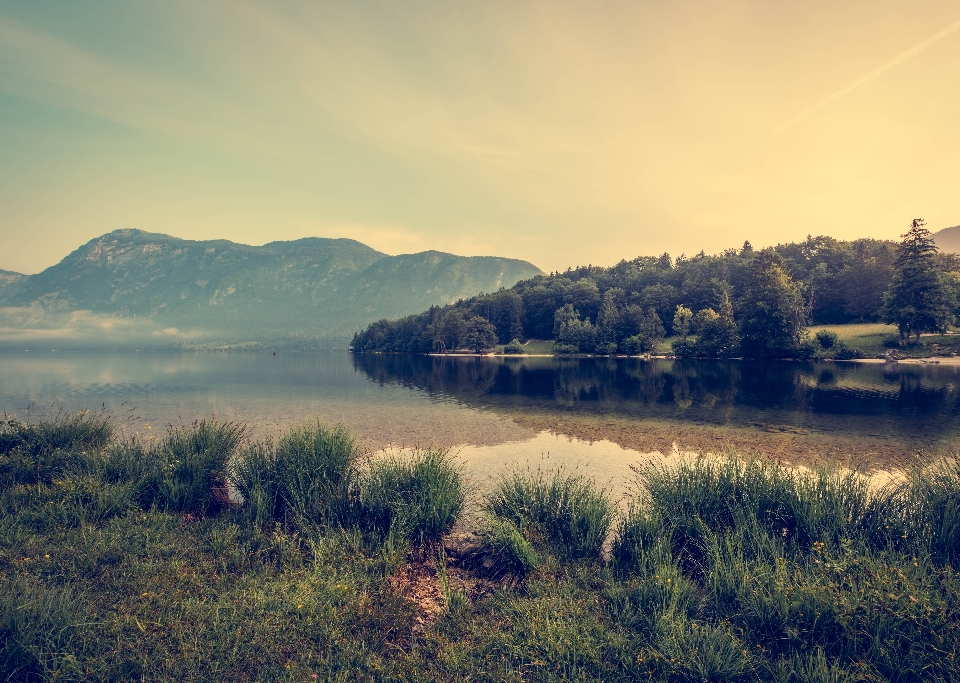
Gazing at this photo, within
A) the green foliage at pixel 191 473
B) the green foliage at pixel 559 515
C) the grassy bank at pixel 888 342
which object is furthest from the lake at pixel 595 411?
the grassy bank at pixel 888 342

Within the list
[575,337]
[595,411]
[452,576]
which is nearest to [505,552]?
[452,576]

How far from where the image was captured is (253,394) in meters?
55.3

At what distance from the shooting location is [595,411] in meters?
37.5

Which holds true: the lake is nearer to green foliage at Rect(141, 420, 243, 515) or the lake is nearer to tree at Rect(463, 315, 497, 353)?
green foliage at Rect(141, 420, 243, 515)

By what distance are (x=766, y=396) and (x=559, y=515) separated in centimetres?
4124

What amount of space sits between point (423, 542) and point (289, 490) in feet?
14.2

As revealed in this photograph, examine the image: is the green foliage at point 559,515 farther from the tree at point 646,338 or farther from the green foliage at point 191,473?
the tree at point 646,338

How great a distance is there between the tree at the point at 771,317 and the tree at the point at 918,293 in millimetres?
14839

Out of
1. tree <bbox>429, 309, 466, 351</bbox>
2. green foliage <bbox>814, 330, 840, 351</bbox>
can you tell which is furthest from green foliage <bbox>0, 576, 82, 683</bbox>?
tree <bbox>429, 309, 466, 351</bbox>

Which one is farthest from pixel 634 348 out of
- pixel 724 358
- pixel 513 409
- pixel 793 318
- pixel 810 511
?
pixel 810 511

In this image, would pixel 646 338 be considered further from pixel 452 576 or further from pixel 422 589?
pixel 422 589

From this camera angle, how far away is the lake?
80.7 feet

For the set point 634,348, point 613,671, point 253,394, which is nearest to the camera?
point 613,671

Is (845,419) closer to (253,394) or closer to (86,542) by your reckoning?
(86,542)
